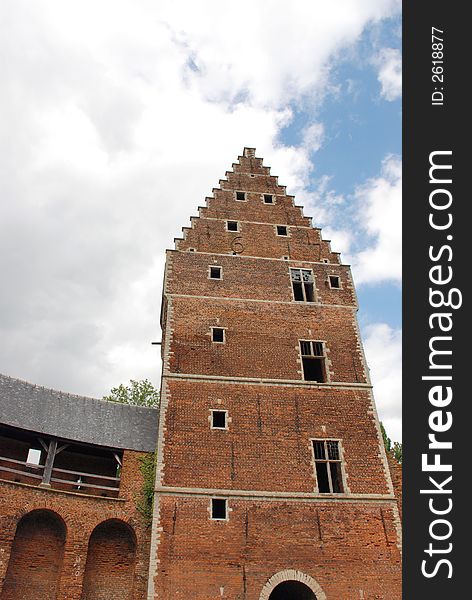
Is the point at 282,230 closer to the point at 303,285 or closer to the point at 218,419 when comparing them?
the point at 303,285

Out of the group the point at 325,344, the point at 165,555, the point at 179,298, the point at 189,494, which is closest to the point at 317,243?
the point at 325,344

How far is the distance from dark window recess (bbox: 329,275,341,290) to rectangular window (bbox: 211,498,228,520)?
33.2 feet

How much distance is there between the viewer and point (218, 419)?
1708 cm

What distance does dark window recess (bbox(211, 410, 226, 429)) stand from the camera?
1691cm

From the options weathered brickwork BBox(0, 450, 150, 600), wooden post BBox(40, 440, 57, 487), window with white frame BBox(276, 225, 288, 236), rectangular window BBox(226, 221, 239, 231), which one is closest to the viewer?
weathered brickwork BBox(0, 450, 150, 600)

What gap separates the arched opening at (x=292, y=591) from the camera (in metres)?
14.9

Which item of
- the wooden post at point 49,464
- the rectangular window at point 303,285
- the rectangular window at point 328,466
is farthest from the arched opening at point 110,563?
the rectangular window at point 303,285

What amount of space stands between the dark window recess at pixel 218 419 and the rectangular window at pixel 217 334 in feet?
9.43

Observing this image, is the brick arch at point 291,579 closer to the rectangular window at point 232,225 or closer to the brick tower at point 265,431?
the brick tower at point 265,431

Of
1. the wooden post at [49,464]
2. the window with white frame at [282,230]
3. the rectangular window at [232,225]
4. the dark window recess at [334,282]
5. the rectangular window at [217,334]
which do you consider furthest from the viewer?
the window with white frame at [282,230]

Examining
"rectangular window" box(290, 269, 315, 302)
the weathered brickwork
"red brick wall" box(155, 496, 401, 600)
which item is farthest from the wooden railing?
"rectangular window" box(290, 269, 315, 302)

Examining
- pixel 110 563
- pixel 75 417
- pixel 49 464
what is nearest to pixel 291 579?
pixel 110 563

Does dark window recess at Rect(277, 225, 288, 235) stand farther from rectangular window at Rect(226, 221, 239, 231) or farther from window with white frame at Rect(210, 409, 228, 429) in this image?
window with white frame at Rect(210, 409, 228, 429)

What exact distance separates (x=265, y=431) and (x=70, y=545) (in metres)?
7.44
